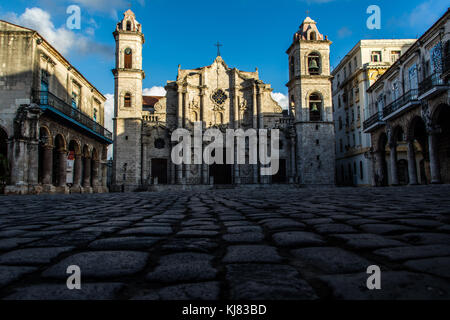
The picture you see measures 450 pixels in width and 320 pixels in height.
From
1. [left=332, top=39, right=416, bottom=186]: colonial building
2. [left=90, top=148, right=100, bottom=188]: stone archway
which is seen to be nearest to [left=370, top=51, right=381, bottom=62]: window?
[left=332, top=39, right=416, bottom=186]: colonial building

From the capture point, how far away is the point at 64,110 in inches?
750

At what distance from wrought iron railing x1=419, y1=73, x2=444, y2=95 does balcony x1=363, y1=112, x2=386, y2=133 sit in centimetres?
571

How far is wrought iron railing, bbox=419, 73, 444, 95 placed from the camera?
16.9m

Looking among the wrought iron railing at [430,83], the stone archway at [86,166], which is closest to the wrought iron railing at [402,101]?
the wrought iron railing at [430,83]

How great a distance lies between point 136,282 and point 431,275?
122cm

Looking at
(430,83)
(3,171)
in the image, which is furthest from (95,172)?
(430,83)

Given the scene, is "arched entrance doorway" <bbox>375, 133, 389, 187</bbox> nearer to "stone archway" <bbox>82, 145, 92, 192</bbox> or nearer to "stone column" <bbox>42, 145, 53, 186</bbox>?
"stone archway" <bbox>82, 145, 92, 192</bbox>

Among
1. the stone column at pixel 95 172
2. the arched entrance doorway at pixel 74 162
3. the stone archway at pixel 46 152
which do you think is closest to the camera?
the stone archway at pixel 46 152

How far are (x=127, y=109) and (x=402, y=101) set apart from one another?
21.7 metres

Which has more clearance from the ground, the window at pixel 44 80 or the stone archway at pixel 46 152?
the window at pixel 44 80

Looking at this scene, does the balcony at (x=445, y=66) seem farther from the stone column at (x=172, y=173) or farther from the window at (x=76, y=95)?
the window at (x=76, y=95)

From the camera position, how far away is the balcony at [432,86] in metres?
16.4

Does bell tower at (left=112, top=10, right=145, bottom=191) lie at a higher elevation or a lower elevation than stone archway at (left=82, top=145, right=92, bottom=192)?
higher

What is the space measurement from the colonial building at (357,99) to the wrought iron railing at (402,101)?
760 cm
